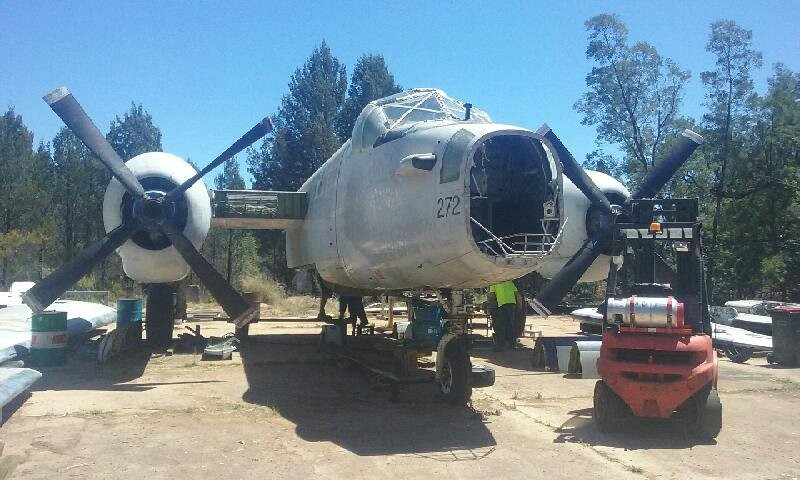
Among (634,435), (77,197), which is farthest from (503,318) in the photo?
(77,197)

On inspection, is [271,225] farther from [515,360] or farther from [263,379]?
[515,360]

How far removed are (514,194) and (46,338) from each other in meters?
9.17

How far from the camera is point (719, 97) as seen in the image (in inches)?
1336

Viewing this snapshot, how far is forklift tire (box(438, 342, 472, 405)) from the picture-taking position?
873 cm

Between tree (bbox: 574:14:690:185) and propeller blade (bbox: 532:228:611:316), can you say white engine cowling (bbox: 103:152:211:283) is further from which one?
tree (bbox: 574:14:690:185)

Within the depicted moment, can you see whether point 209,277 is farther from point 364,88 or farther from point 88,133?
point 364,88

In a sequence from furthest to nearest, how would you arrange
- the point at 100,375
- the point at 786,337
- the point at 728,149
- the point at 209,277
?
1. the point at 728,149
2. the point at 786,337
3. the point at 209,277
4. the point at 100,375

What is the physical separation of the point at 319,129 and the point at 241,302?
118ft

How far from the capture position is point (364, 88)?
5144cm

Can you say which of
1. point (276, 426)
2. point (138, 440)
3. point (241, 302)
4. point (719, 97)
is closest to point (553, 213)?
point (276, 426)

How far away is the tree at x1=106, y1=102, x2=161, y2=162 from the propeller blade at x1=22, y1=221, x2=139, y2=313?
1663 inches

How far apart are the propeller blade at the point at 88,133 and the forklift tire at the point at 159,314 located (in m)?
3.43

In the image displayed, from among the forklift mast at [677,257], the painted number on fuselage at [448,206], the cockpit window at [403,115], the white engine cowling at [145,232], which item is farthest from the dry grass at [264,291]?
the painted number on fuselage at [448,206]

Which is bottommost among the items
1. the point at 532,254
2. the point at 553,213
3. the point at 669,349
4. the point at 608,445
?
the point at 608,445
